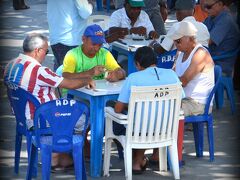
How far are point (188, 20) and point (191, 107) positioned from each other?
178cm

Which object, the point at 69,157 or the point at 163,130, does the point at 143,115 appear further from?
the point at 69,157

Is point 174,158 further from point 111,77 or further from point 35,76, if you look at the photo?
point 35,76

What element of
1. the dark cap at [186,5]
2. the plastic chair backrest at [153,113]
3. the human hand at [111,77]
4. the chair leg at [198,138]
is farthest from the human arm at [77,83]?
the dark cap at [186,5]

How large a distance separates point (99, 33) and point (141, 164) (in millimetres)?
1258

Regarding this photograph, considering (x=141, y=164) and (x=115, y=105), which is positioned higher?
(x=115, y=105)

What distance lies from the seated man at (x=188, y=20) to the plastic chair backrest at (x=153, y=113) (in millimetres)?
1548

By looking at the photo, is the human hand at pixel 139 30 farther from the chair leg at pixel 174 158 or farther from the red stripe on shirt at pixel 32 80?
the red stripe on shirt at pixel 32 80

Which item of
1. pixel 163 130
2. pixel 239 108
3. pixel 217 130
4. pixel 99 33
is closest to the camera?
pixel 163 130

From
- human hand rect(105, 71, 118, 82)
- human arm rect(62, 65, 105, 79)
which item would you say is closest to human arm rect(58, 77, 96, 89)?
human arm rect(62, 65, 105, 79)

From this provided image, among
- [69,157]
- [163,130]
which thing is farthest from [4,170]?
[163,130]

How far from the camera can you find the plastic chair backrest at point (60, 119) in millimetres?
5938

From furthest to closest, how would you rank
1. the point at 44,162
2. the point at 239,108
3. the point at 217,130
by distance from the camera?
the point at 239,108 → the point at 217,130 → the point at 44,162

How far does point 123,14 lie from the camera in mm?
9383

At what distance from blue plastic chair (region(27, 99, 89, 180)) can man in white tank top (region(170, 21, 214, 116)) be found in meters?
1.37
